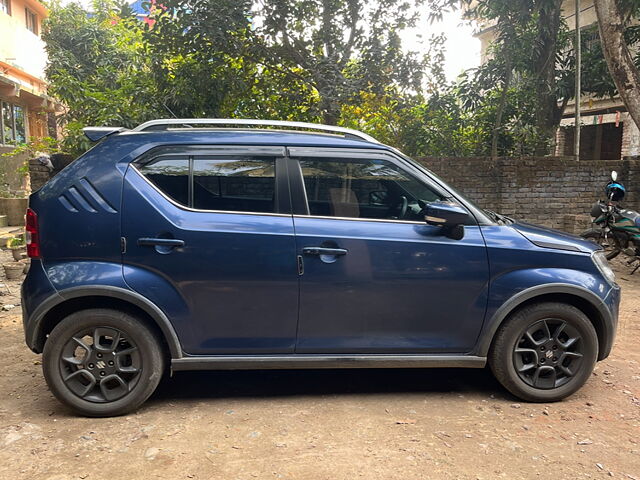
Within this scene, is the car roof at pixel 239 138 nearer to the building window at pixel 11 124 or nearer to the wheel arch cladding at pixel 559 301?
the wheel arch cladding at pixel 559 301

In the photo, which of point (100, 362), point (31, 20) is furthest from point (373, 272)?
point (31, 20)

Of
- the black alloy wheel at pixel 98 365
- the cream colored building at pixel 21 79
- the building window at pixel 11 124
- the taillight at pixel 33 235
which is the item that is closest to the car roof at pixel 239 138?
the taillight at pixel 33 235

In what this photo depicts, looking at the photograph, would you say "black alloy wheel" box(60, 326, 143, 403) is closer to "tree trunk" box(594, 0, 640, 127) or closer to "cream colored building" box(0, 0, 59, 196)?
"tree trunk" box(594, 0, 640, 127)

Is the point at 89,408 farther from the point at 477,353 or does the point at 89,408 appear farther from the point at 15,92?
the point at 15,92

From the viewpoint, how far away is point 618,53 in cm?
767

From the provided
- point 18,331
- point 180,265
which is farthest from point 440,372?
point 18,331

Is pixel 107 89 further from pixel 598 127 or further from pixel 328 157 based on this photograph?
pixel 598 127

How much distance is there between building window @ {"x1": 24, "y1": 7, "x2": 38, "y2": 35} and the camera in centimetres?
1894

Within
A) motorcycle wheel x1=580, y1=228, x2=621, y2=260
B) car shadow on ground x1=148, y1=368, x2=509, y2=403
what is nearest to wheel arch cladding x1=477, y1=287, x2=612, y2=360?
car shadow on ground x1=148, y1=368, x2=509, y2=403

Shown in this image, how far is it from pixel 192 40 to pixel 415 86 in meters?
3.53

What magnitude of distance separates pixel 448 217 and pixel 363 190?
1.96 feet

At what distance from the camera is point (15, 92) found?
15.9 meters

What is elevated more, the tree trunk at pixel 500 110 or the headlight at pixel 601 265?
the tree trunk at pixel 500 110

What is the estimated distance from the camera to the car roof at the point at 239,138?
3.42 meters
